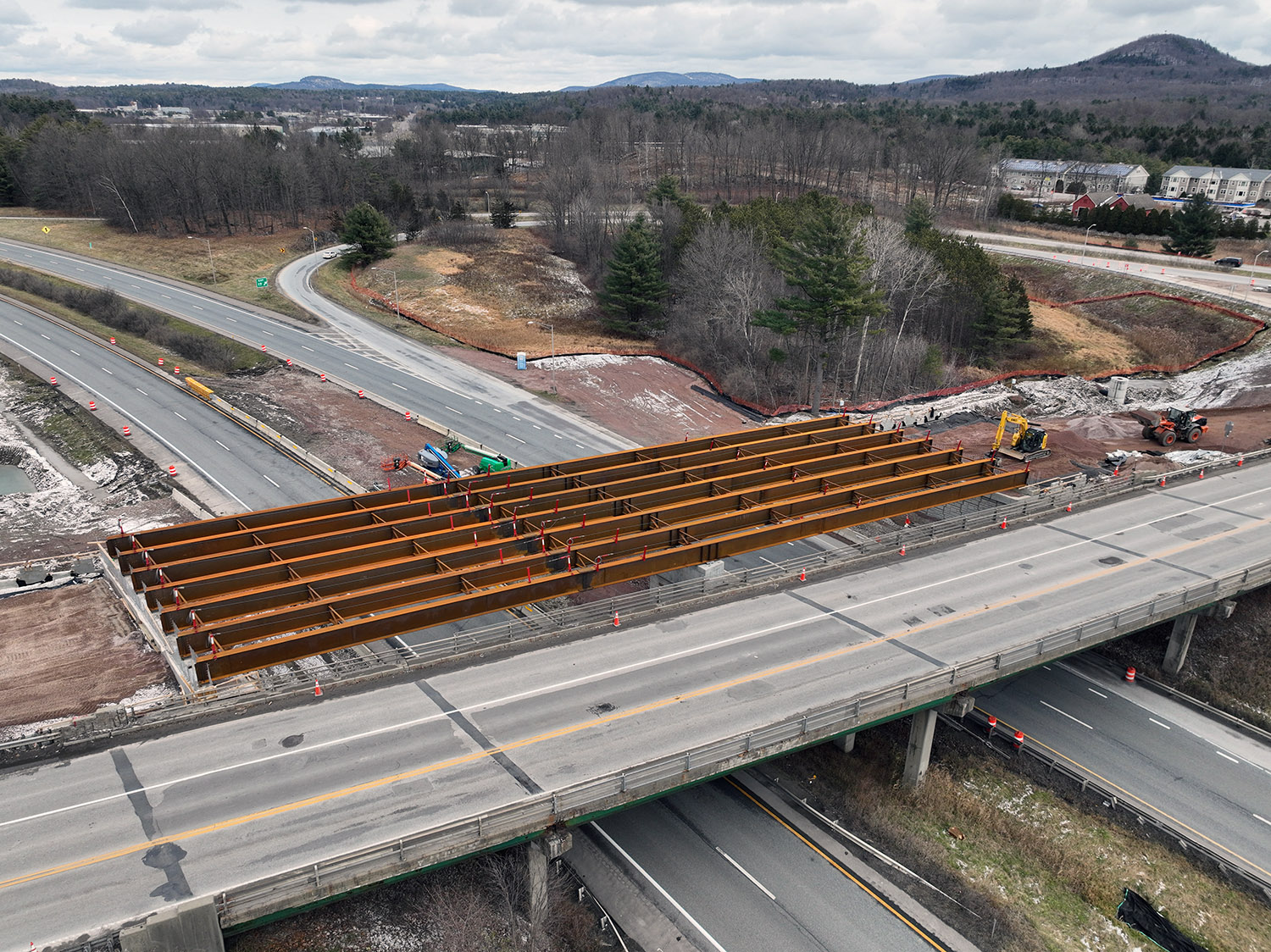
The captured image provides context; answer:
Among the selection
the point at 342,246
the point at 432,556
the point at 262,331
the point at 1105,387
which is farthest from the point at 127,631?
the point at 342,246

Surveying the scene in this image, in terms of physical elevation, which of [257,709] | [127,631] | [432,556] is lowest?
[127,631]

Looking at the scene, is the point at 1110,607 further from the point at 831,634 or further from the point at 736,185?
the point at 736,185

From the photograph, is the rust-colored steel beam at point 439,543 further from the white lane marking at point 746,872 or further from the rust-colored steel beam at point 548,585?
the white lane marking at point 746,872

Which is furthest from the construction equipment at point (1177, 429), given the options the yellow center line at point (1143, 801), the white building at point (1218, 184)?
the white building at point (1218, 184)

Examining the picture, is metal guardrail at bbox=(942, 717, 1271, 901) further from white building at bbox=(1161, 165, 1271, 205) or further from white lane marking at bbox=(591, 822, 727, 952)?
white building at bbox=(1161, 165, 1271, 205)

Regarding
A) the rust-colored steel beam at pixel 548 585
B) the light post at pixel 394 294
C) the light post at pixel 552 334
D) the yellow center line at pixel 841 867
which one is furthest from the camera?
the light post at pixel 394 294

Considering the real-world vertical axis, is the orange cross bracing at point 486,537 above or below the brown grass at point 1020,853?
above
